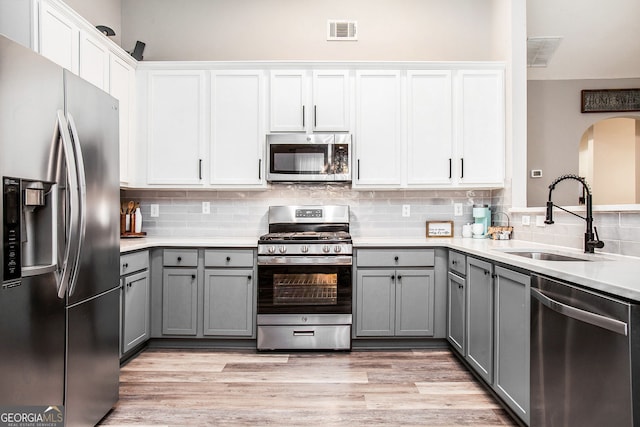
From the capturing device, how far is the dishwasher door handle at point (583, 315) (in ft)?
4.19

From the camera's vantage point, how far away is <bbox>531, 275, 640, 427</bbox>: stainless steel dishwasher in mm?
1246

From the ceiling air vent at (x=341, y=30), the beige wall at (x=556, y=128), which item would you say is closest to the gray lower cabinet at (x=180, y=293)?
the ceiling air vent at (x=341, y=30)

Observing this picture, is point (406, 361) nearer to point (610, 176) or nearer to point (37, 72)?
point (37, 72)

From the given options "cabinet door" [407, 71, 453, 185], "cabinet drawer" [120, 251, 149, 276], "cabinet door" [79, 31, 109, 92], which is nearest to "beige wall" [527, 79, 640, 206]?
"cabinet door" [407, 71, 453, 185]

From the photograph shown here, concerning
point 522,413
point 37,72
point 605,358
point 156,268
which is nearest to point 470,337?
point 522,413

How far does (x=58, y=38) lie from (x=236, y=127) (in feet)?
4.72

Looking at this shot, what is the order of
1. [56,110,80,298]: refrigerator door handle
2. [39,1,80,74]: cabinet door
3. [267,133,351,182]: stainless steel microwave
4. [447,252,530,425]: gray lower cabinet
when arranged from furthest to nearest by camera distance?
[267,133,351,182]: stainless steel microwave < [39,1,80,74]: cabinet door < [447,252,530,425]: gray lower cabinet < [56,110,80,298]: refrigerator door handle

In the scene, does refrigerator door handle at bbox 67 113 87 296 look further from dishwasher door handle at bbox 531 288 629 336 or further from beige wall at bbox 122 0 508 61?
beige wall at bbox 122 0 508 61

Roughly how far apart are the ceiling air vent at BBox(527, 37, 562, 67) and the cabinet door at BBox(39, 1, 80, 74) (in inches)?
152

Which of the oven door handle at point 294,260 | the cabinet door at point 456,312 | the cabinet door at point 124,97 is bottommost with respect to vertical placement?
the cabinet door at point 456,312

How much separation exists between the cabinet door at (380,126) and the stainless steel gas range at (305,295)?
808 millimetres

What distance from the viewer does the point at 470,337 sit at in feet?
8.93

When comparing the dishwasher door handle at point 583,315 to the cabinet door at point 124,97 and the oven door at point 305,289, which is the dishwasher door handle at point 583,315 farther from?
the cabinet door at point 124,97

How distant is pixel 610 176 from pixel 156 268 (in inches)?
199
